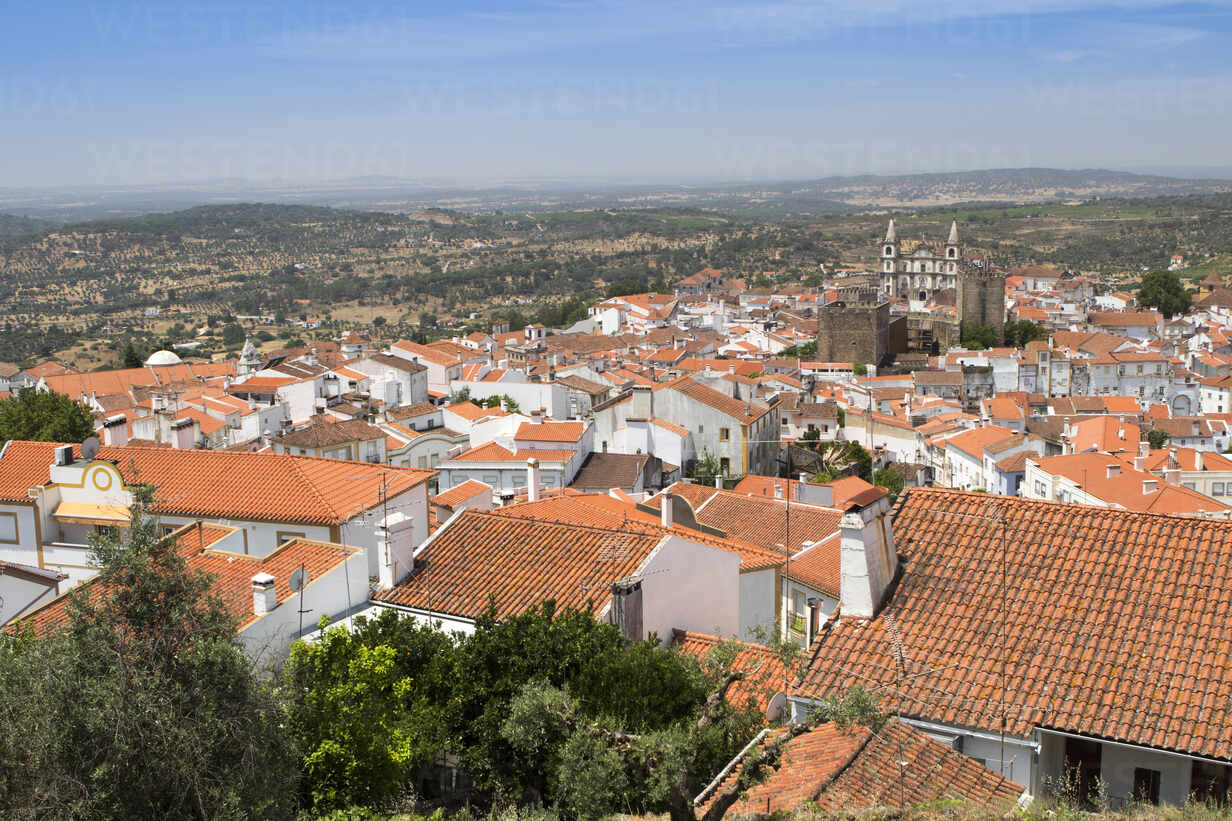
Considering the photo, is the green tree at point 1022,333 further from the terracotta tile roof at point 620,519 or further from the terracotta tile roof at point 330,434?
the terracotta tile roof at point 620,519

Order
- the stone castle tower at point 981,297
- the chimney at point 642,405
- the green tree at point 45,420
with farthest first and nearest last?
the stone castle tower at point 981,297 < the chimney at point 642,405 < the green tree at point 45,420

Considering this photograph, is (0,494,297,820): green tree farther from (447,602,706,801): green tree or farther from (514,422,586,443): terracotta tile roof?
(514,422,586,443): terracotta tile roof

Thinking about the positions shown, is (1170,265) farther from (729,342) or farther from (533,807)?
(533,807)

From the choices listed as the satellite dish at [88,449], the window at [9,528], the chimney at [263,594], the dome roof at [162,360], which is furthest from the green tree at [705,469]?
the dome roof at [162,360]

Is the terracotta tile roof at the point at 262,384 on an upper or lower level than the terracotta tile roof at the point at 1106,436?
upper

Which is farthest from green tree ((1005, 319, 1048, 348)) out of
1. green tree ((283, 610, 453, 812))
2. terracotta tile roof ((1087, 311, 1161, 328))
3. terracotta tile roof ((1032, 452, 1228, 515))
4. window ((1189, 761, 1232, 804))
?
green tree ((283, 610, 453, 812))

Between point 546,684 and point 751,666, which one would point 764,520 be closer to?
point 751,666
